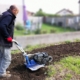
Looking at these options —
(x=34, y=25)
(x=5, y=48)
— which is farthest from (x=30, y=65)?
(x=34, y=25)

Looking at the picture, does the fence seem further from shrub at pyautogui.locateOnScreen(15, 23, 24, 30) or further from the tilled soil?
shrub at pyautogui.locateOnScreen(15, 23, 24, 30)

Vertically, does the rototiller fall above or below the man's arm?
below

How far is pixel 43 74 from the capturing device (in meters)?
6.45

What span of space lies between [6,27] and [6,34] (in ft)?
0.51

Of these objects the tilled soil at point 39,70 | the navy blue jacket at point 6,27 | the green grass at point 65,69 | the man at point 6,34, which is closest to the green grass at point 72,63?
the green grass at point 65,69

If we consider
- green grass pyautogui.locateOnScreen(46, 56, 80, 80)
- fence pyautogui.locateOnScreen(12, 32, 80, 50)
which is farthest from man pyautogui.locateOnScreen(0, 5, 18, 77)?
fence pyautogui.locateOnScreen(12, 32, 80, 50)

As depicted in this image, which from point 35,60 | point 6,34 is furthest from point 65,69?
point 6,34

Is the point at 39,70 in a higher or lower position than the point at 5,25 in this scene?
lower

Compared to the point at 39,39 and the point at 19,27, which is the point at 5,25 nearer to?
the point at 39,39

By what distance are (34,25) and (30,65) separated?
19.9 m

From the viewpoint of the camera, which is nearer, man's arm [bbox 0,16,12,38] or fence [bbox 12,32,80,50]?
man's arm [bbox 0,16,12,38]

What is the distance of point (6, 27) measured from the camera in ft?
19.5

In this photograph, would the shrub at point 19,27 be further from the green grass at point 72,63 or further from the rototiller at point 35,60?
the rototiller at point 35,60

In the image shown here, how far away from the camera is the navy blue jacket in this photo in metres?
Answer: 5.89
